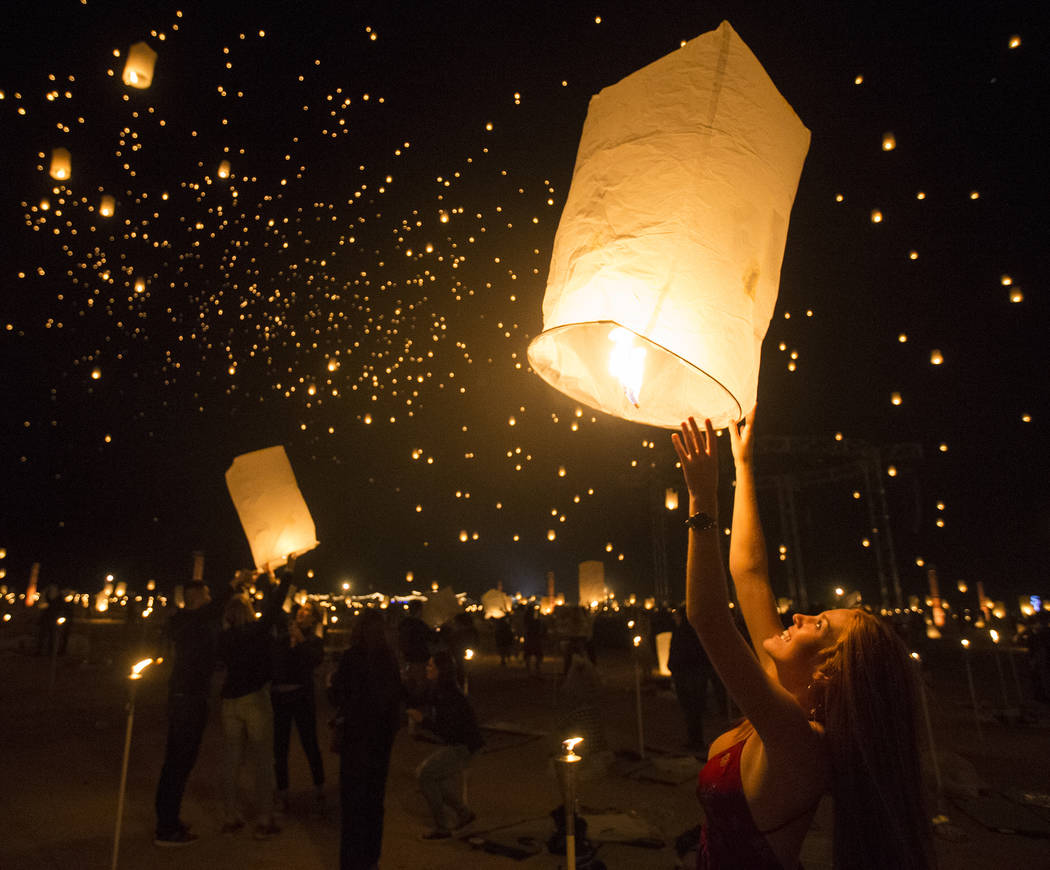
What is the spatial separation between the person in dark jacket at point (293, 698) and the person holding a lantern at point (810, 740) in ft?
17.7

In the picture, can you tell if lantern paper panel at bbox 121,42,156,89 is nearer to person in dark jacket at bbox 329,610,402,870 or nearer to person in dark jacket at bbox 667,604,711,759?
person in dark jacket at bbox 329,610,402,870

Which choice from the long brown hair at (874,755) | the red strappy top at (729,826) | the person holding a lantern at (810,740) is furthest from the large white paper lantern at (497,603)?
the long brown hair at (874,755)

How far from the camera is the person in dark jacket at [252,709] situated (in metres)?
5.34

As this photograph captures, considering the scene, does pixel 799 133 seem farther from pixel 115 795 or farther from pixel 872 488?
pixel 872 488

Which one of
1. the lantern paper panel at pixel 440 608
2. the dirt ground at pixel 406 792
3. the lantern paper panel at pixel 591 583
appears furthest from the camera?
the lantern paper panel at pixel 591 583

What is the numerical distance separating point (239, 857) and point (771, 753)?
4.98 m

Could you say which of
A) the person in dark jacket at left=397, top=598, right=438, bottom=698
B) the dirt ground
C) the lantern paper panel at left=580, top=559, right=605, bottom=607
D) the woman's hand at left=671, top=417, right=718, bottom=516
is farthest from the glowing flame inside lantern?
the lantern paper panel at left=580, top=559, right=605, bottom=607

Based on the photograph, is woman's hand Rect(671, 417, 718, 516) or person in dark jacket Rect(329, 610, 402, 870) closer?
woman's hand Rect(671, 417, 718, 516)

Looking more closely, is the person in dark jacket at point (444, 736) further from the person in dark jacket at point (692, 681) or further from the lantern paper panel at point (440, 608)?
the lantern paper panel at point (440, 608)

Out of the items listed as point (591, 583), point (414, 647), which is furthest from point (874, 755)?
point (591, 583)

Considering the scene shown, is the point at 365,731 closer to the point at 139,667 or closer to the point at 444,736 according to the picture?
the point at 444,736

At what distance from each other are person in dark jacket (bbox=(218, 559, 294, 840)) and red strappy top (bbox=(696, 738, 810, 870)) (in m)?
4.33

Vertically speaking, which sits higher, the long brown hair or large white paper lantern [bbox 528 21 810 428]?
large white paper lantern [bbox 528 21 810 428]

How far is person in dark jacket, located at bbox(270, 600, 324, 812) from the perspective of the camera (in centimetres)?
635
